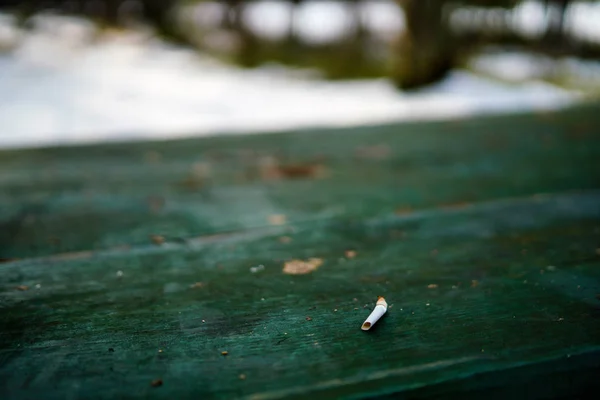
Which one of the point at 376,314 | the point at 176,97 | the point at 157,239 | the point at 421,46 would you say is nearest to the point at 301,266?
the point at 376,314

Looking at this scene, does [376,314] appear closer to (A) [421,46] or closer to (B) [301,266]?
(B) [301,266]

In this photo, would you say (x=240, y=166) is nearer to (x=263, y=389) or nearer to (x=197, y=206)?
(x=197, y=206)

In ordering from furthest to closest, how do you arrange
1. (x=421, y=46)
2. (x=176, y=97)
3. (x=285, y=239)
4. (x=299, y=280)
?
1. (x=421, y=46)
2. (x=176, y=97)
3. (x=285, y=239)
4. (x=299, y=280)

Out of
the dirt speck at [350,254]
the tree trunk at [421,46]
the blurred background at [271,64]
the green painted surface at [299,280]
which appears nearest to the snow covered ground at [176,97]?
the blurred background at [271,64]

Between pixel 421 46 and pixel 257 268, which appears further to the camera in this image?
pixel 421 46

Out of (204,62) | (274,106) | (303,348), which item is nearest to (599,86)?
(274,106)

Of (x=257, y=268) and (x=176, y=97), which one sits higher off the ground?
(x=257, y=268)

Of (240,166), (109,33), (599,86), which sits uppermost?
(109,33)

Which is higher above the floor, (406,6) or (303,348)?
(406,6)

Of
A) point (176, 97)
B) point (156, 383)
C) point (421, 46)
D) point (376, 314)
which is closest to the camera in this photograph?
point (156, 383)
